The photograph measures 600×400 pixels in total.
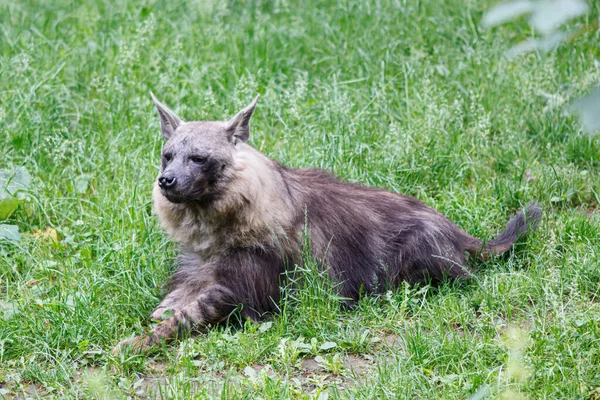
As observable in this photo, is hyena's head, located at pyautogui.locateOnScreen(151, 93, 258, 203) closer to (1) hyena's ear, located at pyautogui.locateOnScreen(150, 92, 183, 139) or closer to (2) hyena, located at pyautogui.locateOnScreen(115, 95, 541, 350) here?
(2) hyena, located at pyautogui.locateOnScreen(115, 95, 541, 350)

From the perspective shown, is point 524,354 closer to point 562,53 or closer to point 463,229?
point 463,229

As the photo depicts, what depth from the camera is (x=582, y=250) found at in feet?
16.5

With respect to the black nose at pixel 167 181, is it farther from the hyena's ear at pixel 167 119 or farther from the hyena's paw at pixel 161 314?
the hyena's paw at pixel 161 314

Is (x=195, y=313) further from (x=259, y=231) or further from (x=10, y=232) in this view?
(x=10, y=232)

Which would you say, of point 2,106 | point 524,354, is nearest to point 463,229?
point 524,354

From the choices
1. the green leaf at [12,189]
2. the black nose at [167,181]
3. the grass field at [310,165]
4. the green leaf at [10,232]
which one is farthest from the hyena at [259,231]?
the green leaf at [12,189]

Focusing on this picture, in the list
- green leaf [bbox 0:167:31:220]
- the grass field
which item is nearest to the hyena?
the grass field

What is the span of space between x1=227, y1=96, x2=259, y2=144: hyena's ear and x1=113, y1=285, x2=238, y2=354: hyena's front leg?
2.90ft

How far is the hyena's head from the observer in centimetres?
457

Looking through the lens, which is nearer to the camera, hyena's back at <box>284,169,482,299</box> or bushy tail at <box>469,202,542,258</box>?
hyena's back at <box>284,169,482,299</box>

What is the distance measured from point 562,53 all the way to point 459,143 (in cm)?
169

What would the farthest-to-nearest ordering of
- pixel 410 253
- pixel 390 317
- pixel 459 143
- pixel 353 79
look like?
pixel 353 79 < pixel 459 143 < pixel 410 253 < pixel 390 317

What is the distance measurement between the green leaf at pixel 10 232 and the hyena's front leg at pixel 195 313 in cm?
121

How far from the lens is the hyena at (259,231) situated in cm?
469
